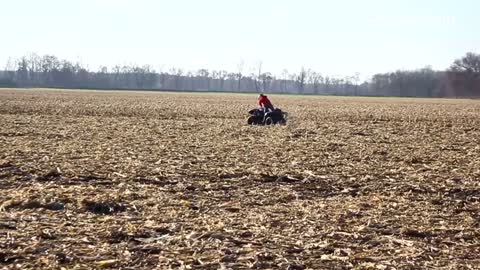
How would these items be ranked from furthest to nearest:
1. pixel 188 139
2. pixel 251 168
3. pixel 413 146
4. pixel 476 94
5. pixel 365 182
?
pixel 476 94 → pixel 188 139 → pixel 413 146 → pixel 251 168 → pixel 365 182

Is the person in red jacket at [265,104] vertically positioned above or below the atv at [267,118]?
above

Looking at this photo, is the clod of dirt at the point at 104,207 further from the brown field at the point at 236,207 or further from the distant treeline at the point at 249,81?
the distant treeline at the point at 249,81

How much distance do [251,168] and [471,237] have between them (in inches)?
213

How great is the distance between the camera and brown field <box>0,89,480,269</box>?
19.6 feet

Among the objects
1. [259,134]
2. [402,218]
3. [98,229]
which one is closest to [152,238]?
[98,229]

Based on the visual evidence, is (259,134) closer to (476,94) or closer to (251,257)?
(251,257)

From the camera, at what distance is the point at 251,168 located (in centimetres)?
1165

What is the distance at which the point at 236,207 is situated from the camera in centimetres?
821

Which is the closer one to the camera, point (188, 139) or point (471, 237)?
point (471, 237)

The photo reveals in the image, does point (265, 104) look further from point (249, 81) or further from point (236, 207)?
point (249, 81)

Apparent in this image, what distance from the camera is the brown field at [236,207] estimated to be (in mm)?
5973

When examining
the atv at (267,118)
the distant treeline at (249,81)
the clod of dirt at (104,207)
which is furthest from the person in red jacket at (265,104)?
the distant treeline at (249,81)

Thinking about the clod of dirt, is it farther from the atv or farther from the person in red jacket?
the person in red jacket

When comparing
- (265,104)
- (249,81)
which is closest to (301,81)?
(249,81)
